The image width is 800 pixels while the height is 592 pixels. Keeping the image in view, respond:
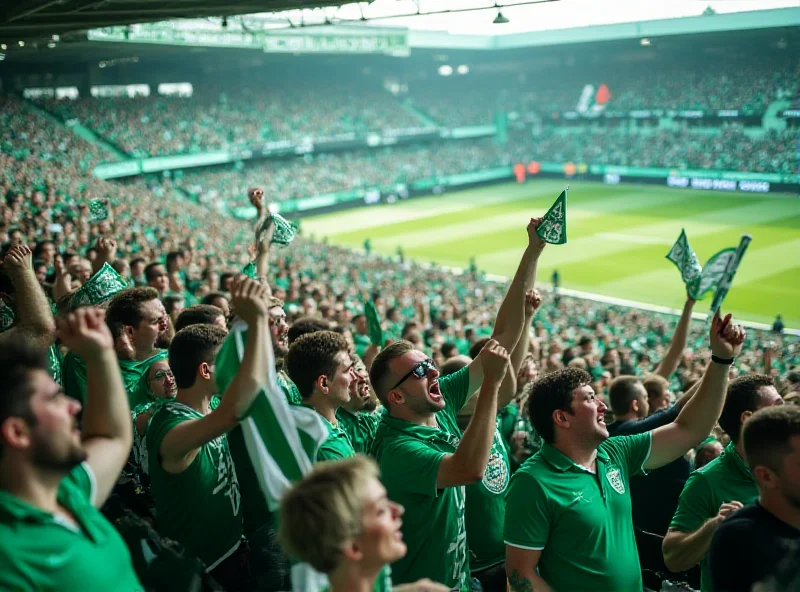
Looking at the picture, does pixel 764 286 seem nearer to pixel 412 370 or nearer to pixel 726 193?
pixel 726 193

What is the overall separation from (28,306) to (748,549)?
3.92 m

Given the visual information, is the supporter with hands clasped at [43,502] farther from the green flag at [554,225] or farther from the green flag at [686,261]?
the green flag at [686,261]

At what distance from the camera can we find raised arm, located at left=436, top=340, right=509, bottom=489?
3.30 meters

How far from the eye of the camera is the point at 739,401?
4.15 meters

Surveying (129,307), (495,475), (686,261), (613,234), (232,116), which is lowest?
(613,234)

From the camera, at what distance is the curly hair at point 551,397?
153 inches

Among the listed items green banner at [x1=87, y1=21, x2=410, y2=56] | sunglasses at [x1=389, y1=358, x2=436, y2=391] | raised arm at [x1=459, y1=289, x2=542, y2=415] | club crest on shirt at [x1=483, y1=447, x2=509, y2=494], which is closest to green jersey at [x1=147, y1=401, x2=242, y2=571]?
sunglasses at [x1=389, y1=358, x2=436, y2=391]

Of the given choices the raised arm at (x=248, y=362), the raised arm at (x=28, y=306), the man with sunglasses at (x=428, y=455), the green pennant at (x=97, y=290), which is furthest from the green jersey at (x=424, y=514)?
the green pennant at (x=97, y=290)

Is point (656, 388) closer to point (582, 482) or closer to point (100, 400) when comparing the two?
point (582, 482)

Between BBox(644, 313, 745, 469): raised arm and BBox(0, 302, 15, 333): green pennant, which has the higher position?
BBox(0, 302, 15, 333): green pennant

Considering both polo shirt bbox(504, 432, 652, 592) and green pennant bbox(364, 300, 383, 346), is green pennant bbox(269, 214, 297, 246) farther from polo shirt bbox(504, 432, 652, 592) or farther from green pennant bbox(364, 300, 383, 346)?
polo shirt bbox(504, 432, 652, 592)

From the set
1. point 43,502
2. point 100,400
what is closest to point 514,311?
point 100,400

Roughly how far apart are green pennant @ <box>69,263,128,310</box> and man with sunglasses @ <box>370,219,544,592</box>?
2848mm

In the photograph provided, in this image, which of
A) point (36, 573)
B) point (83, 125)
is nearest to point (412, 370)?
point (36, 573)
